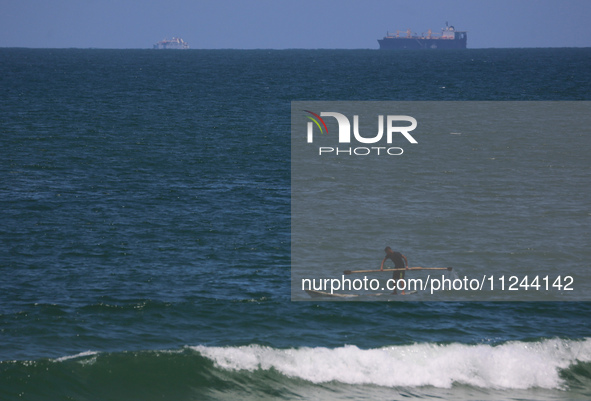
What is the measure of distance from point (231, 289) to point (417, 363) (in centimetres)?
879

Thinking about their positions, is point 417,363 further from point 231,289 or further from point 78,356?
point 78,356

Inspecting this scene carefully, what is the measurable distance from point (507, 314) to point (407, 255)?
7.04 meters

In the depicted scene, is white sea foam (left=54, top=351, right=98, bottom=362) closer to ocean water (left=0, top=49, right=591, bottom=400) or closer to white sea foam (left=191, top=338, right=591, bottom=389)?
ocean water (left=0, top=49, right=591, bottom=400)

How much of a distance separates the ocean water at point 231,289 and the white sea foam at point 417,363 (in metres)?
0.06

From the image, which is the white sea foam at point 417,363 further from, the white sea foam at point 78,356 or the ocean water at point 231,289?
the white sea foam at point 78,356

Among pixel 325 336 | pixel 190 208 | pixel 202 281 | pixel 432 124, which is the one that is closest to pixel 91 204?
pixel 190 208

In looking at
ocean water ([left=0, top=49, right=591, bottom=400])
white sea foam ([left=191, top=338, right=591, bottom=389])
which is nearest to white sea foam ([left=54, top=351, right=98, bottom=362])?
ocean water ([left=0, top=49, right=591, bottom=400])

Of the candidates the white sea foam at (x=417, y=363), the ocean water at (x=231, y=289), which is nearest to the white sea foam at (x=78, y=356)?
Result: the ocean water at (x=231, y=289)

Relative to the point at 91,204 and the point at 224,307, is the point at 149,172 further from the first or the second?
the point at 224,307

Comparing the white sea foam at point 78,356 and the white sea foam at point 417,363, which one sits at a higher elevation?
the white sea foam at point 78,356

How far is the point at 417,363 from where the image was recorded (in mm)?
23906

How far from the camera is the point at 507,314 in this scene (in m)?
28.3

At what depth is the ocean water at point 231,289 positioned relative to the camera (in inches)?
913

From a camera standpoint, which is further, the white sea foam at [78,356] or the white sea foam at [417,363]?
the white sea foam at [417,363]
